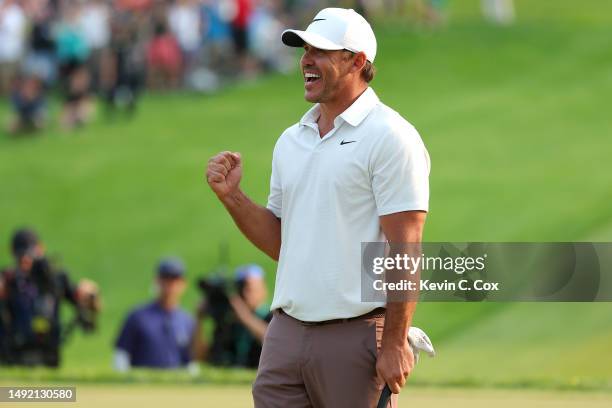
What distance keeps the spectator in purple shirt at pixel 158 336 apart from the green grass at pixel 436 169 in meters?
3.34

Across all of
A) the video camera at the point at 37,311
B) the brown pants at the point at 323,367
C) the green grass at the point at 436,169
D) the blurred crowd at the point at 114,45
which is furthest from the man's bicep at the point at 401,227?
the blurred crowd at the point at 114,45

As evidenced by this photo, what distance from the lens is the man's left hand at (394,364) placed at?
4.72 m

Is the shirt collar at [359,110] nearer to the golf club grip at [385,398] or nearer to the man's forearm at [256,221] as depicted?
the man's forearm at [256,221]

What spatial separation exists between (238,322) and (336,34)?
5.74 metres

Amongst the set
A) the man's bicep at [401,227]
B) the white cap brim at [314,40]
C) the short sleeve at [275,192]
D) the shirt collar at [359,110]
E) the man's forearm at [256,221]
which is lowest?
the man's bicep at [401,227]

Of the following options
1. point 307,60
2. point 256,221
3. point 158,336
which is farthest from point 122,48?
point 307,60

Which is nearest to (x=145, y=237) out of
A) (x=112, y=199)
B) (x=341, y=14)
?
(x=112, y=199)

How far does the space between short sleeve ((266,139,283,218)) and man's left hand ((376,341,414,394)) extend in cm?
74

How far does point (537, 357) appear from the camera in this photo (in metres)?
13.2

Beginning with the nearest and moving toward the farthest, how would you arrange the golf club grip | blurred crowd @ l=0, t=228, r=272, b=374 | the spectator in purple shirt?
the golf club grip < blurred crowd @ l=0, t=228, r=272, b=374 < the spectator in purple shirt

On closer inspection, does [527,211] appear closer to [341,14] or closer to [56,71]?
[56,71]

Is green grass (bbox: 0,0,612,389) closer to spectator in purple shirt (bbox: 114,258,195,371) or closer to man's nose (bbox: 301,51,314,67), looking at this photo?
spectator in purple shirt (bbox: 114,258,195,371)

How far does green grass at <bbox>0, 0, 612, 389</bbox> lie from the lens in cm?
1736

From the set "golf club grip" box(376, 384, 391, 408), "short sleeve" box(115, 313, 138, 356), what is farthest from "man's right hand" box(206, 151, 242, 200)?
"short sleeve" box(115, 313, 138, 356)
